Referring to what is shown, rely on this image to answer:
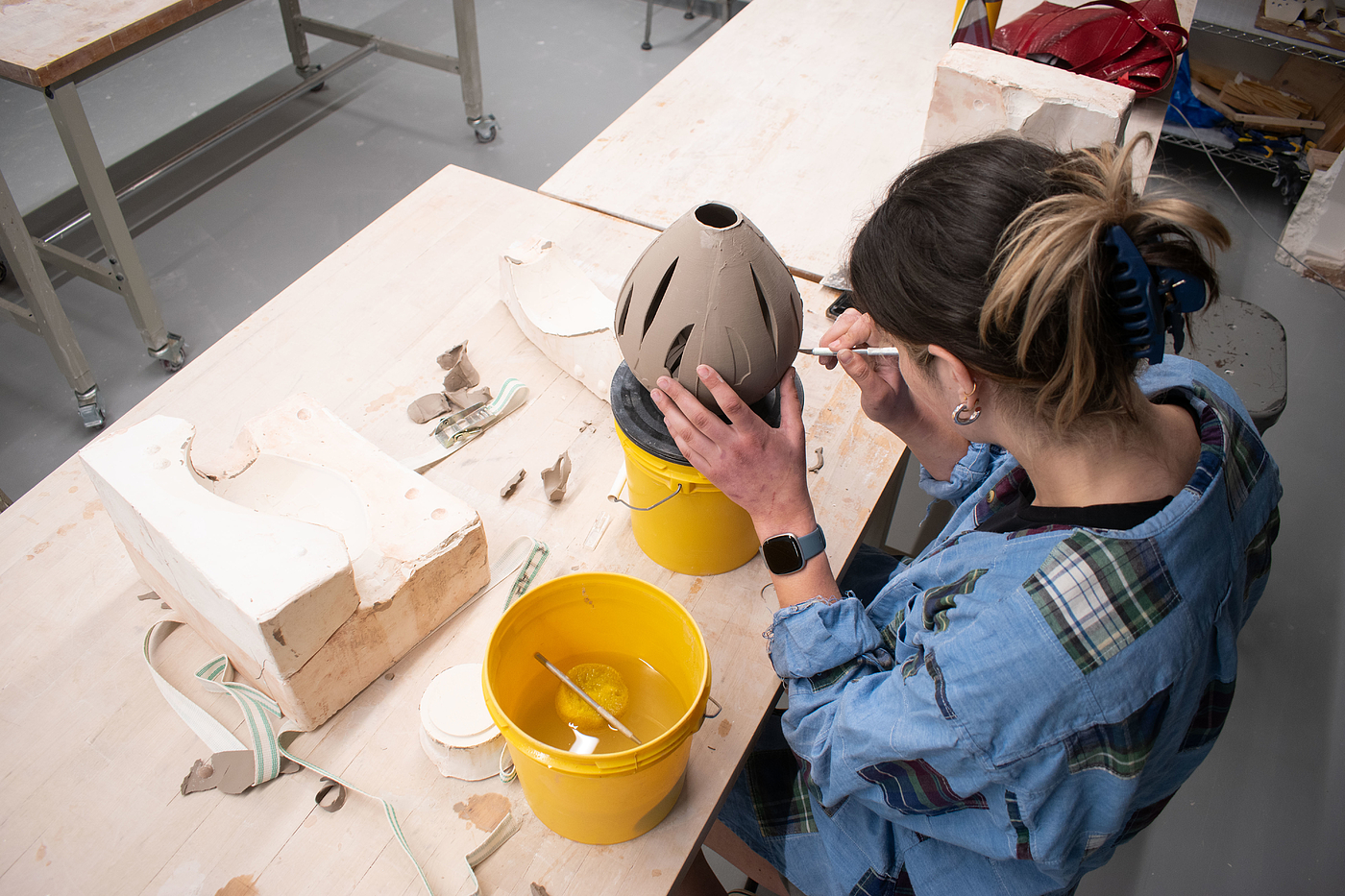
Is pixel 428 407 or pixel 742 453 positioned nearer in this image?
pixel 742 453

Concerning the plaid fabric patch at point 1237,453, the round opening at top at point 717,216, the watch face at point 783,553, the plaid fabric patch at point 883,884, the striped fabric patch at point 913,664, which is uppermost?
the round opening at top at point 717,216

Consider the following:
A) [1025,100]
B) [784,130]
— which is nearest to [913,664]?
[1025,100]

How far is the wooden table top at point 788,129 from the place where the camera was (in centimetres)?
206

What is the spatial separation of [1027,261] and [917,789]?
1.99 ft

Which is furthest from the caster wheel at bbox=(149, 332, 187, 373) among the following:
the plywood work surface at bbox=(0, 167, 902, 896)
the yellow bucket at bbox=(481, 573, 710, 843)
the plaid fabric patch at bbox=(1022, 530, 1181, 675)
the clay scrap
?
the plaid fabric patch at bbox=(1022, 530, 1181, 675)

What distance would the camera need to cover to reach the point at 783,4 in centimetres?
302

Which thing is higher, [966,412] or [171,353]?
[966,412]

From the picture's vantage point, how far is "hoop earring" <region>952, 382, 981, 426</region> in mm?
996

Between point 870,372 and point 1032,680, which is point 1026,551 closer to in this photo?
point 1032,680

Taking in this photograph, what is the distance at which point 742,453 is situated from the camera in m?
1.13

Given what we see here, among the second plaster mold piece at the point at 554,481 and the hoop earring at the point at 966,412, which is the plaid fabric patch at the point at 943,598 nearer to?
the hoop earring at the point at 966,412

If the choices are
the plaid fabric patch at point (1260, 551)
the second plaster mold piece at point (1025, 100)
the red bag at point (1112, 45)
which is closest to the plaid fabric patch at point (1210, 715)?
→ the plaid fabric patch at point (1260, 551)

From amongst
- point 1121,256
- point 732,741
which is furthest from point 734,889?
point 1121,256

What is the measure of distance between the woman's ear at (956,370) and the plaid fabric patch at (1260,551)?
0.44m
